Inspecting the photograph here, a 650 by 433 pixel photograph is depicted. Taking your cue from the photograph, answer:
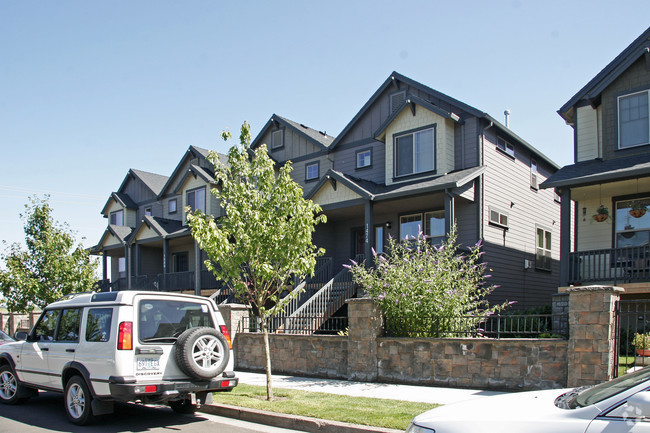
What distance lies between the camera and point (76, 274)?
886 inches

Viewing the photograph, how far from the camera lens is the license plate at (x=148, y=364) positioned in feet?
24.3

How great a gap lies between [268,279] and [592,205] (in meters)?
11.0

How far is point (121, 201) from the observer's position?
106ft

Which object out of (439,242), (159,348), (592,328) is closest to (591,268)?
(439,242)

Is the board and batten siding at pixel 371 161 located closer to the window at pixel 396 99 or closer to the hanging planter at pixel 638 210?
the window at pixel 396 99

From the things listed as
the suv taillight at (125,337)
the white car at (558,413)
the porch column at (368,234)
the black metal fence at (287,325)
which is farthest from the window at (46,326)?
the porch column at (368,234)

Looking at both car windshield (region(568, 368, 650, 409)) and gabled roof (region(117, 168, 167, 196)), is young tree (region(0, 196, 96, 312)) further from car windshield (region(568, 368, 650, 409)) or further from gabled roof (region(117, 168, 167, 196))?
car windshield (region(568, 368, 650, 409))

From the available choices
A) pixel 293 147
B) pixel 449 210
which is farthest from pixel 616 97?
pixel 293 147

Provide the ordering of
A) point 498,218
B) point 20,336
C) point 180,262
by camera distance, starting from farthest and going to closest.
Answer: point 180,262 < point 498,218 < point 20,336

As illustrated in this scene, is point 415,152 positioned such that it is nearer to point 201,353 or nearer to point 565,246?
point 565,246

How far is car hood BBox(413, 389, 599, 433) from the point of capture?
387 centimetres

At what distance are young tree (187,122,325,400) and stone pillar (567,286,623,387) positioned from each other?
4.70 metres

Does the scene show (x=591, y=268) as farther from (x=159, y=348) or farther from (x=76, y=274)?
(x=76, y=274)

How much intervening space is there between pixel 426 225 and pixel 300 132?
7.52 meters
